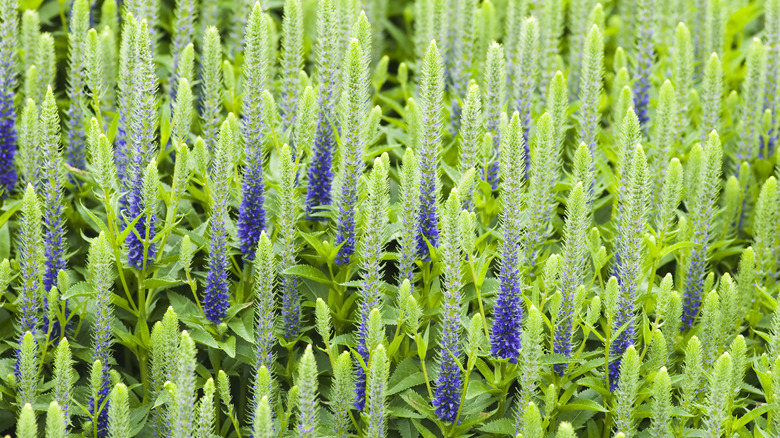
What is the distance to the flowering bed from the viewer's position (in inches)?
134

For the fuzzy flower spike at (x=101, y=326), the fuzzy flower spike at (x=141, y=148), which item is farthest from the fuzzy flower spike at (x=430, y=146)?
the fuzzy flower spike at (x=101, y=326)

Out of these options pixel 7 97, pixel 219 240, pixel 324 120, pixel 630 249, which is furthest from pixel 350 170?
pixel 7 97

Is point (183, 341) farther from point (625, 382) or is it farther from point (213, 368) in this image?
point (625, 382)

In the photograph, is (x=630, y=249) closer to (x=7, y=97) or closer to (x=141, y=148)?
(x=141, y=148)

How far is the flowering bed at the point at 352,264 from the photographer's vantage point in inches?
134

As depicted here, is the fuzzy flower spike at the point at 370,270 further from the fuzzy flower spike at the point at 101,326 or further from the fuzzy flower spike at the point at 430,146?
the fuzzy flower spike at the point at 101,326

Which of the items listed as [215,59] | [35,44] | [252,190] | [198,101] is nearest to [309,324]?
[252,190]

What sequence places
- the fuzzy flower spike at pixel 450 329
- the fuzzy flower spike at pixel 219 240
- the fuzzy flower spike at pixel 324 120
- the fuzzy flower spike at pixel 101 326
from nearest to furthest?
1. the fuzzy flower spike at pixel 450 329
2. the fuzzy flower spike at pixel 101 326
3. the fuzzy flower spike at pixel 219 240
4. the fuzzy flower spike at pixel 324 120

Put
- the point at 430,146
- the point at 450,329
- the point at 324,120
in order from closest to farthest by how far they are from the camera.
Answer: the point at 450,329 → the point at 430,146 → the point at 324,120

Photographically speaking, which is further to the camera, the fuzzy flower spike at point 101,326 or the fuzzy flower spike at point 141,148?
the fuzzy flower spike at point 141,148

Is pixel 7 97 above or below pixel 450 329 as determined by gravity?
above

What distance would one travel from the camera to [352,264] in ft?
12.6

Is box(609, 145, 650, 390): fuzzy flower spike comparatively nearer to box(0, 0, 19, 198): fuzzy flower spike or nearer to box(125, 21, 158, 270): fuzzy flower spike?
box(125, 21, 158, 270): fuzzy flower spike

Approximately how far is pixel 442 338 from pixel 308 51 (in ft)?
8.98
